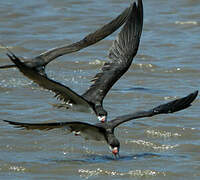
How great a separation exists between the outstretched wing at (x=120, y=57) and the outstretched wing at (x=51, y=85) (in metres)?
0.76

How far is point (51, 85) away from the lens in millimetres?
10969

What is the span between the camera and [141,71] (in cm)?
1630

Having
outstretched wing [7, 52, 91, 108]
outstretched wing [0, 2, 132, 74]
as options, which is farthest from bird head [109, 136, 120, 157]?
outstretched wing [0, 2, 132, 74]

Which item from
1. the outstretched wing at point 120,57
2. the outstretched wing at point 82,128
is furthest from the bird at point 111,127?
the outstretched wing at point 120,57

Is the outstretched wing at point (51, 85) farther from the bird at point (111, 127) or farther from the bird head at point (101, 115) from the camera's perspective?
the bird at point (111, 127)

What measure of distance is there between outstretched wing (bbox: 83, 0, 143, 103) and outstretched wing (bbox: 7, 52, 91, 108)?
76 centimetres

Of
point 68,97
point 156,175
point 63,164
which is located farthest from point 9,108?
point 156,175

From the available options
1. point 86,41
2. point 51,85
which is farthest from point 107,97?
point 51,85

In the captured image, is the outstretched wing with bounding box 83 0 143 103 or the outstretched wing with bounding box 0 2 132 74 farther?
the outstretched wing with bounding box 0 2 132 74

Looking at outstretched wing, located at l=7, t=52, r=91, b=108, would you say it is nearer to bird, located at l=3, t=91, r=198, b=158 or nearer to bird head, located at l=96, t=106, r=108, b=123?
bird head, located at l=96, t=106, r=108, b=123

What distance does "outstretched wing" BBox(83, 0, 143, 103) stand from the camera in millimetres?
13273

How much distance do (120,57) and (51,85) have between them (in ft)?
9.63

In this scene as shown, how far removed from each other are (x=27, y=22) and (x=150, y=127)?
8.01m

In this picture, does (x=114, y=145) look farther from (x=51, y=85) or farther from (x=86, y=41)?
(x=86, y=41)
